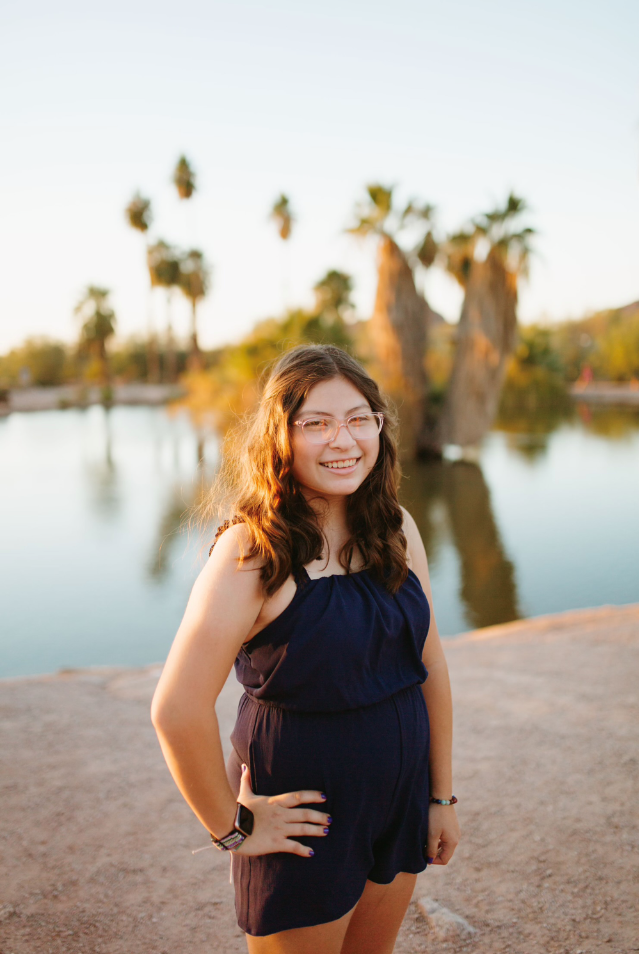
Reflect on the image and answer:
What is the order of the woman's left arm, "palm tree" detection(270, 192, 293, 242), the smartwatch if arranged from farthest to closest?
"palm tree" detection(270, 192, 293, 242)
the woman's left arm
the smartwatch

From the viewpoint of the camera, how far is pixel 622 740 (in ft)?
12.9

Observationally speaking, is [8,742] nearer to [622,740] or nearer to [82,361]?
[622,740]

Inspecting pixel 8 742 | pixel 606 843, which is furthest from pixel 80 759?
pixel 606 843

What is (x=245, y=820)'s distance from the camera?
56.6 inches

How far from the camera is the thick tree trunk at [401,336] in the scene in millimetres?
23891

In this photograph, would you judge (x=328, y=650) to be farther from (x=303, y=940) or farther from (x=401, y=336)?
(x=401, y=336)

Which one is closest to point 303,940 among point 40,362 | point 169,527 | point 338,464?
point 338,464

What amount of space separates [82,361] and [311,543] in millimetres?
67594

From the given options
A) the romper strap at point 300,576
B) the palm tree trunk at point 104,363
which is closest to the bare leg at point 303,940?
the romper strap at point 300,576

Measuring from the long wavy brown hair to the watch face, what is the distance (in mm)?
509

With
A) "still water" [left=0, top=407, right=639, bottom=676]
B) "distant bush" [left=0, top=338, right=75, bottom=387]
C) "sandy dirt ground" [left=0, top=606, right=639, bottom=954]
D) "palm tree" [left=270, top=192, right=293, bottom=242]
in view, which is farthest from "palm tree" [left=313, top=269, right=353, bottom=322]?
"sandy dirt ground" [left=0, top=606, right=639, bottom=954]

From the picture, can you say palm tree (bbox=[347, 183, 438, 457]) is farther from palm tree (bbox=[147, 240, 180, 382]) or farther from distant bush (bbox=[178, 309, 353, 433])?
palm tree (bbox=[147, 240, 180, 382])

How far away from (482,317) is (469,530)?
36.0 ft

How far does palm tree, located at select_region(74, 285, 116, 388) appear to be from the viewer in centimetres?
5727
